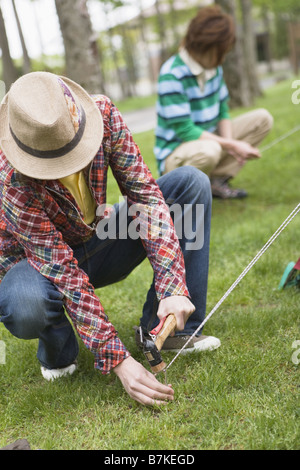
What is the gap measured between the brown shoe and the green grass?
76.2 inches

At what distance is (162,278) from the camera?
228 centimetres

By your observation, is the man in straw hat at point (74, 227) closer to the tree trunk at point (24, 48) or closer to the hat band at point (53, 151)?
the hat band at point (53, 151)

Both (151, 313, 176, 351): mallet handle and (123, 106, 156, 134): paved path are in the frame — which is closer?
(151, 313, 176, 351): mallet handle

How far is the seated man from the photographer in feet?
14.8

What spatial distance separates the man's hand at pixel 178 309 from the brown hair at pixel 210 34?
2.86 meters

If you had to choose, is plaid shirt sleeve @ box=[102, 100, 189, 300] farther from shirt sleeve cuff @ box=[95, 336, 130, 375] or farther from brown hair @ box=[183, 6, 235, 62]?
brown hair @ box=[183, 6, 235, 62]

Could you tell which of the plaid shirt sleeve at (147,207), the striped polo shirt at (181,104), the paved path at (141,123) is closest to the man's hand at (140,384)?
the plaid shirt sleeve at (147,207)

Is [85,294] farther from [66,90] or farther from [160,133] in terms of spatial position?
[160,133]

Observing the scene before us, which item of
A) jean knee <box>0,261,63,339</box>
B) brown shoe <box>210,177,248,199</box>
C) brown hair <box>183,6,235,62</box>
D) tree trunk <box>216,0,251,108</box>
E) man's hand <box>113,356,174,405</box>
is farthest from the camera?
tree trunk <box>216,0,251,108</box>

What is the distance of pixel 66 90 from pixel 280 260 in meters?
2.07

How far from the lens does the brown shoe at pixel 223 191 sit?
→ 5492mm

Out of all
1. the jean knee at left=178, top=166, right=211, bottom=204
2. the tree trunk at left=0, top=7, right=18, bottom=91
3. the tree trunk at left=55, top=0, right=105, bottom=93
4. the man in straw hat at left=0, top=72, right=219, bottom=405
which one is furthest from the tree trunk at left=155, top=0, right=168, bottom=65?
the man in straw hat at left=0, top=72, right=219, bottom=405

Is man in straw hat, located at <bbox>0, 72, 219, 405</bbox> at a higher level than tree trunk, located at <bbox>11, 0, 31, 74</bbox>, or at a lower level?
higher
